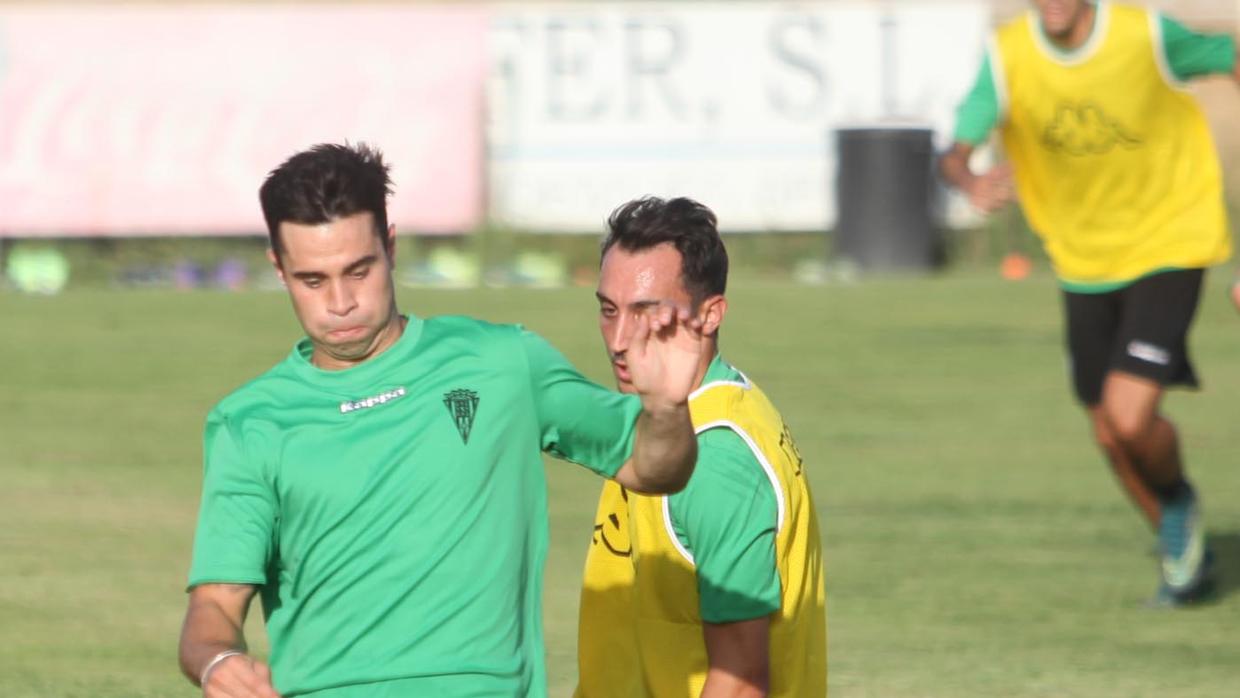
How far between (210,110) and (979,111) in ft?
50.5

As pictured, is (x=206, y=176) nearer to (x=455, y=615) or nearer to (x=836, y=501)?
(x=836, y=501)

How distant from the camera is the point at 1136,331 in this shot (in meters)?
9.55

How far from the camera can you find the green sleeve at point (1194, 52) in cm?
952

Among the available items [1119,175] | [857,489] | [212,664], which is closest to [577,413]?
[212,664]

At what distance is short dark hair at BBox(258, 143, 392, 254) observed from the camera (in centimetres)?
463

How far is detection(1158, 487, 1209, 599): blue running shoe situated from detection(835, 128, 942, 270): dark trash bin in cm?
1559

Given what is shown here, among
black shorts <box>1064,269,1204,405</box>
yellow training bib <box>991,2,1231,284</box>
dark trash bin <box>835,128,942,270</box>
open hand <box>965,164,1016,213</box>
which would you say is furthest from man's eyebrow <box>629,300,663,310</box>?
dark trash bin <box>835,128,942,270</box>

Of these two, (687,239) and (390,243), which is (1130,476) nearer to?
(687,239)

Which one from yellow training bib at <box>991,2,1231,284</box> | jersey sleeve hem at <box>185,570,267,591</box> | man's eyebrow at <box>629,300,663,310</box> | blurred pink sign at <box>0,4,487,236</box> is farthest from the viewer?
blurred pink sign at <box>0,4,487,236</box>

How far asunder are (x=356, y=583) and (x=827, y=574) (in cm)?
582

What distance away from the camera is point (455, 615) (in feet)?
15.0

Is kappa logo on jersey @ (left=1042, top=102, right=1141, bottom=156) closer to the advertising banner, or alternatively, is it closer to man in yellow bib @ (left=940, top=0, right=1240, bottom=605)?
man in yellow bib @ (left=940, top=0, right=1240, bottom=605)

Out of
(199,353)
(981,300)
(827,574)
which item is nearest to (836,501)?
(827,574)

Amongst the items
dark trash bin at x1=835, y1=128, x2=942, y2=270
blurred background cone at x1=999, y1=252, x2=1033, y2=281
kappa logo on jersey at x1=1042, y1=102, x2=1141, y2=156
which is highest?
kappa logo on jersey at x1=1042, y1=102, x2=1141, y2=156
